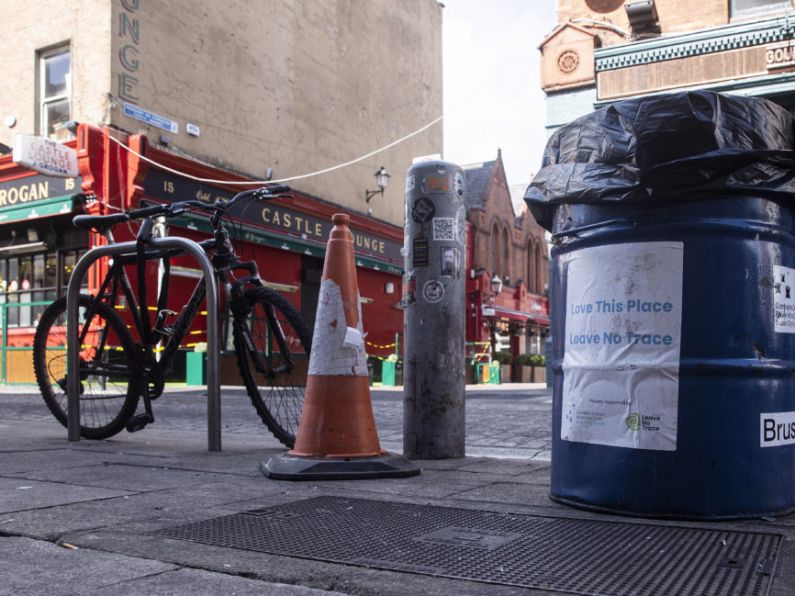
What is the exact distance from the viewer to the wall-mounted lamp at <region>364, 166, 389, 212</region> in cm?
2317

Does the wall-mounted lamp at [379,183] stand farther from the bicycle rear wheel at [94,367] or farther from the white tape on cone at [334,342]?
the white tape on cone at [334,342]

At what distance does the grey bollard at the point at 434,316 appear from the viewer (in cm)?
481

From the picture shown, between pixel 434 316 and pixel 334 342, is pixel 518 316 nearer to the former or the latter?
pixel 434 316

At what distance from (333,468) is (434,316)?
1.27 meters

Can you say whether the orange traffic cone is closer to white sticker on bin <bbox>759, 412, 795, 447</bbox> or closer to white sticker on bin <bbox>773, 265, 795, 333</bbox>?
white sticker on bin <bbox>759, 412, 795, 447</bbox>

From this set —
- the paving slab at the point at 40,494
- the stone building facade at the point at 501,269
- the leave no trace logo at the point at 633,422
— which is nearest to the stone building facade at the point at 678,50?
the leave no trace logo at the point at 633,422

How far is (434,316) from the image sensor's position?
4.86 m

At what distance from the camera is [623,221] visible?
3.12 metres

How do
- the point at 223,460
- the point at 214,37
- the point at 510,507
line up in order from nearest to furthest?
the point at 510,507 < the point at 223,460 < the point at 214,37

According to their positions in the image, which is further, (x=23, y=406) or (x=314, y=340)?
(x=23, y=406)

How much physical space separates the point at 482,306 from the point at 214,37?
16.2 m

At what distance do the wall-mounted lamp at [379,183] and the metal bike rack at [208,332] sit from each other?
1790 cm

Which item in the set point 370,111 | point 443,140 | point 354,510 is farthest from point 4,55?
point 354,510

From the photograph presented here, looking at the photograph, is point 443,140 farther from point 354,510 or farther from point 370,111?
point 354,510
